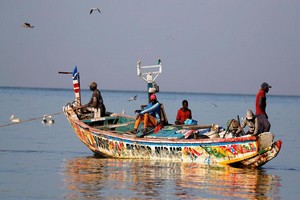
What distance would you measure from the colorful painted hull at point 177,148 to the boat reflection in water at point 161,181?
21cm

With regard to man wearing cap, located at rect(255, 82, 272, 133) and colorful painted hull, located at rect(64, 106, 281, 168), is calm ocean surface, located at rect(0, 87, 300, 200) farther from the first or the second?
man wearing cap, located at rect(255, 82, 272, 133)

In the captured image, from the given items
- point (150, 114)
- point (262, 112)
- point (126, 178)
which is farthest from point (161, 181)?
point (150, 114)

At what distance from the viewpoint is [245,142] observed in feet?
63.2

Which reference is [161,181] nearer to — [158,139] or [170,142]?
[170,142]

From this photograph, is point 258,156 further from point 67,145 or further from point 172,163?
point 67,145

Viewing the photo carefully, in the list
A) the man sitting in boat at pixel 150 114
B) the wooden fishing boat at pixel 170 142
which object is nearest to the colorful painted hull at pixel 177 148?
the wooden fishing boat at pixel 170 142

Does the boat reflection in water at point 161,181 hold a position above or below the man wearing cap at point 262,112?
below

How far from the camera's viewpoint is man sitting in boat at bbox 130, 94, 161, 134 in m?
21.8

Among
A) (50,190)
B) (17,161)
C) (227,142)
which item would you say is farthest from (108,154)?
(50,190)

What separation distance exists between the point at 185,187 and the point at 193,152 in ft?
10.1

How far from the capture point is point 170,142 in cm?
2064

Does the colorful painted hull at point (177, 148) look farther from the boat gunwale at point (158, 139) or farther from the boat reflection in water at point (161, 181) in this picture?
the boat reflection in water at point (161, 181)

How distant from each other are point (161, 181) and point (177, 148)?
8.64 feet

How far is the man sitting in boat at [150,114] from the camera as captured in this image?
21797mm
